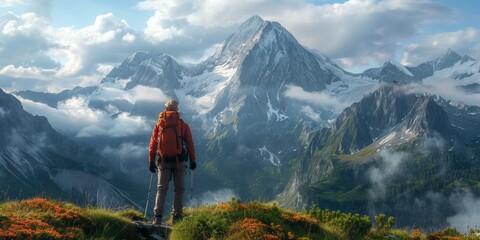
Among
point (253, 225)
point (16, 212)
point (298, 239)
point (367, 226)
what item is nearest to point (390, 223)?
point (367, 226)

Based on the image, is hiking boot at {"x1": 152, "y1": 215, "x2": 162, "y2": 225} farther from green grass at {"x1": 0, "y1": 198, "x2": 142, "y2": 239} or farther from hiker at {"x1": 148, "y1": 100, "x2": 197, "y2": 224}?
green grass at {"x1": 0, "y1": 198, "x2": 142, "y2": 239}

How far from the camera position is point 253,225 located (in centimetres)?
1521

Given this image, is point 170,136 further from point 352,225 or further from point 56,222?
point 352,225

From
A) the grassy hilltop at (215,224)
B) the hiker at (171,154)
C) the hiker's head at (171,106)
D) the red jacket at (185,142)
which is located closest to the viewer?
the grassy hilltop at (215,224)

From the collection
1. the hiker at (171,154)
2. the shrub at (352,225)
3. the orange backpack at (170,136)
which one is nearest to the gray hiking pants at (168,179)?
the hiker at (171,154)

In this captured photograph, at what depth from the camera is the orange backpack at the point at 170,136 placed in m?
20.1

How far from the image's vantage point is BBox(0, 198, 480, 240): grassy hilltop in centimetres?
1443

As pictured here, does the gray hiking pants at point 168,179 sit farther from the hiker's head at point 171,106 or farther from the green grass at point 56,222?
the hiker's head at point 171,106

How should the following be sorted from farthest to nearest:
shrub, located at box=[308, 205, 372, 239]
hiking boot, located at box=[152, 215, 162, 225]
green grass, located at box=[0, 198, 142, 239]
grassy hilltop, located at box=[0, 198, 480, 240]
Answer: hiking boot, located at box=[152, 215, 162, 225], shrub, located at box=[308, 205, 372, 239], grassy hilltop, located at box=[0, 198, 480, 240], green grass, located at box=[0, 198, 142, 239]

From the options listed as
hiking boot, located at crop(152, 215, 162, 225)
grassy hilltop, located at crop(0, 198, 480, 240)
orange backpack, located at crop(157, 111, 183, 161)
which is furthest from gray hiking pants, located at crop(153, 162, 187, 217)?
grassy hilltop, located at crop(0, 198, 480, 240)

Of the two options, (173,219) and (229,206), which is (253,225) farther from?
(173,219)

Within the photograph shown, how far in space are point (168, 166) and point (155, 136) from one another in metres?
1.49

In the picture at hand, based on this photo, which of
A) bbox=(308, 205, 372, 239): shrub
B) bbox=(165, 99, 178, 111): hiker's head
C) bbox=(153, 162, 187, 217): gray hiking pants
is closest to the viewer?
bbox=(308, 205, 372, 239): shrub

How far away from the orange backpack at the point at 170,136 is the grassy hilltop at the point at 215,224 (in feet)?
10.4
